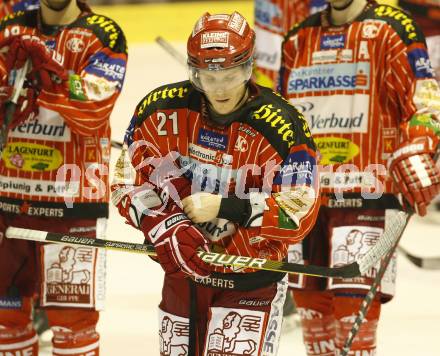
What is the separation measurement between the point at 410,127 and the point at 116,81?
101 cm

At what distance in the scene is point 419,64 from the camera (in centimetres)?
385

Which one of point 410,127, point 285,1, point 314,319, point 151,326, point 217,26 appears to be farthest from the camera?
point 285,1

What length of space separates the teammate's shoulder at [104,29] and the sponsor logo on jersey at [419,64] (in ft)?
3.26

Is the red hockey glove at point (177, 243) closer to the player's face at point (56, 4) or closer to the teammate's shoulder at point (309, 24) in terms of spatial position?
the player's face at point (56, 4)

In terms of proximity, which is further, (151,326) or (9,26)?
(151,326)

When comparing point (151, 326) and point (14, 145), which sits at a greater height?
point (14, 145)

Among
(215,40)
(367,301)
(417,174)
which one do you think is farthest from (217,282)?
(417,174)

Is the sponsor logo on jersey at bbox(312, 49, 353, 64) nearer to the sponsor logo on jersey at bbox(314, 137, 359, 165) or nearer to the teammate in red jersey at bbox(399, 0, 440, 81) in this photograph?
the sponsor logo on jersey at bbox(314, 137, 359, 165)

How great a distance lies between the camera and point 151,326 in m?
5.22

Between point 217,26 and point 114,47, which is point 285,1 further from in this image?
point 217,26

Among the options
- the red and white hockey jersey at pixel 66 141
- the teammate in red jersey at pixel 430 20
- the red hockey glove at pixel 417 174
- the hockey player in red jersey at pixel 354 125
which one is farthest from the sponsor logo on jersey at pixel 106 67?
the teammate in red jersey at pixel 430 20

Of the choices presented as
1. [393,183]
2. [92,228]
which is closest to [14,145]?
[92,228]

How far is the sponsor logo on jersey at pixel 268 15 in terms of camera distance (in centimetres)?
575

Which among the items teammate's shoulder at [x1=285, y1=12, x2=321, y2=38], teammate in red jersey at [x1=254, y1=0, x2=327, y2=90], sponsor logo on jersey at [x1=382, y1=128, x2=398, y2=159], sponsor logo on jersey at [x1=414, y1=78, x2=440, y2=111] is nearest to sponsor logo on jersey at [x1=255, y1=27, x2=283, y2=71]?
teammate in red jersey at [x1=254, y1=0, x2=327, y2=90]
